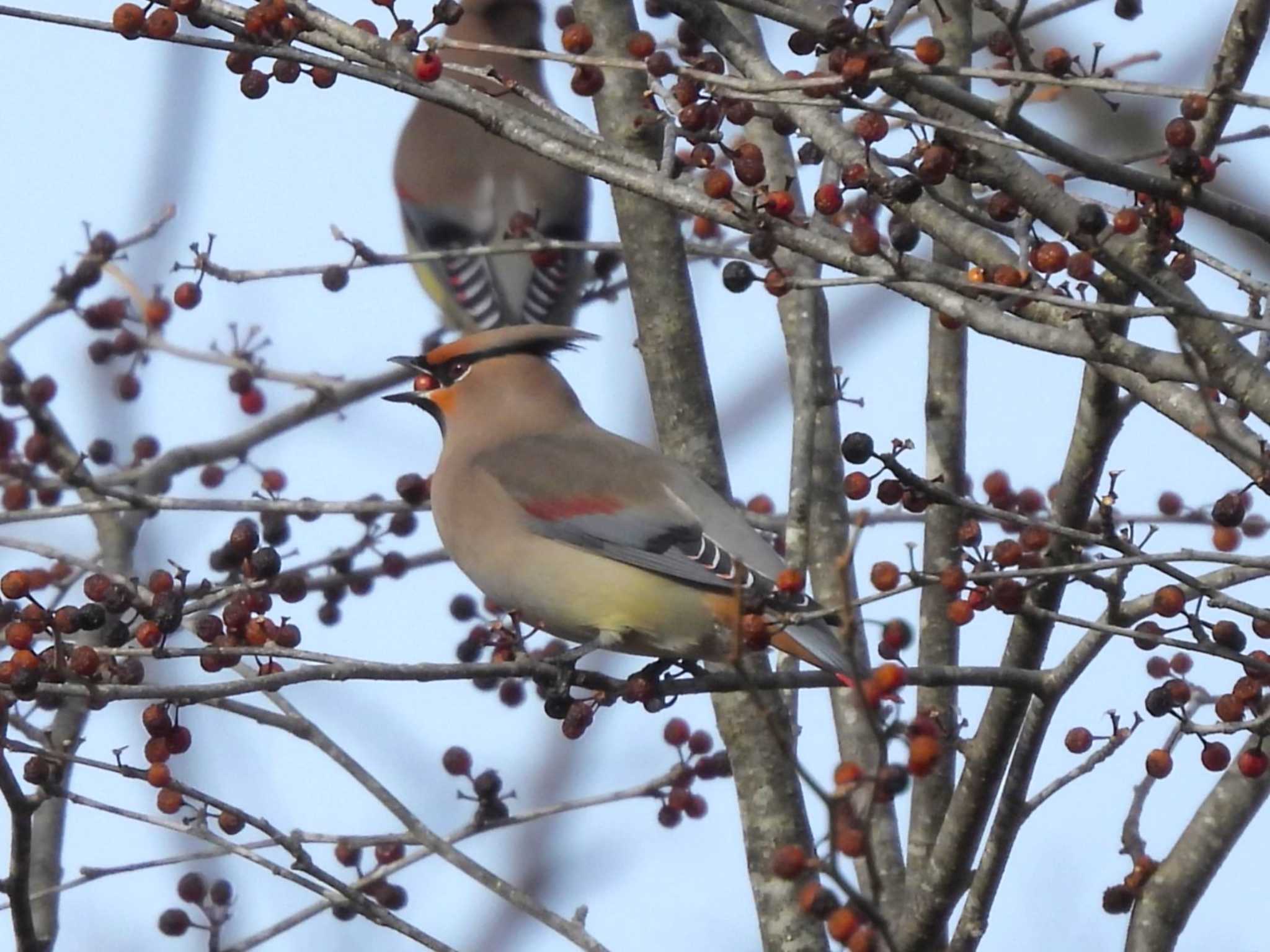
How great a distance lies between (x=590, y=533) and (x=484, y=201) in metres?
2.86

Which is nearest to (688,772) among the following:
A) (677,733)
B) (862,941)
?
(677,733)

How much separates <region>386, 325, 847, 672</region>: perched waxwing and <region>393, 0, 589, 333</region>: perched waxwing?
1672mm

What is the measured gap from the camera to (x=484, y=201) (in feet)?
22.0

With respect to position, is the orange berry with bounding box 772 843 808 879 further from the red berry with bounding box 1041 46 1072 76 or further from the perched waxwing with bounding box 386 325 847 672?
the perched waxwing with bounding box 386 325 847 672

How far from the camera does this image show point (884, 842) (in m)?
3.81

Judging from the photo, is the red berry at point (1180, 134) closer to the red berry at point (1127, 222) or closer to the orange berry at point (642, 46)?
the red berry at point (1127, 222)

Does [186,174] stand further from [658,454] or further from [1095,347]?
[1095,347]

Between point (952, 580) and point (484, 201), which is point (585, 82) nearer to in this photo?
point (952, 580)

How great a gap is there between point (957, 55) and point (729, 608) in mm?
1105

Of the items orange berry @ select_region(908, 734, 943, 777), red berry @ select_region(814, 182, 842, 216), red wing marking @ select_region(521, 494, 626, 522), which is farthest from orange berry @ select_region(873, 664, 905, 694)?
red wing marking @ select_region(521, 494, 626, 522)

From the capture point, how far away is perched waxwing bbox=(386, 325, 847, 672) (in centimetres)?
385

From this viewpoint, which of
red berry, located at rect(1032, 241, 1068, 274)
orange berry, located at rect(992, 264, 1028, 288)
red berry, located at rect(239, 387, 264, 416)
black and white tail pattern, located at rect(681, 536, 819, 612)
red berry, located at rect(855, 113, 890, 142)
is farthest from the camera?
red berry, located at rect(239, 387, 264, 416)

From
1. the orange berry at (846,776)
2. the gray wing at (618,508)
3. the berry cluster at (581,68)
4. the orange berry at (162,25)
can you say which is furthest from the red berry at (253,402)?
the orange berry at (846,776)

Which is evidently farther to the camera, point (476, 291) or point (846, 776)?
point (476, 291)
